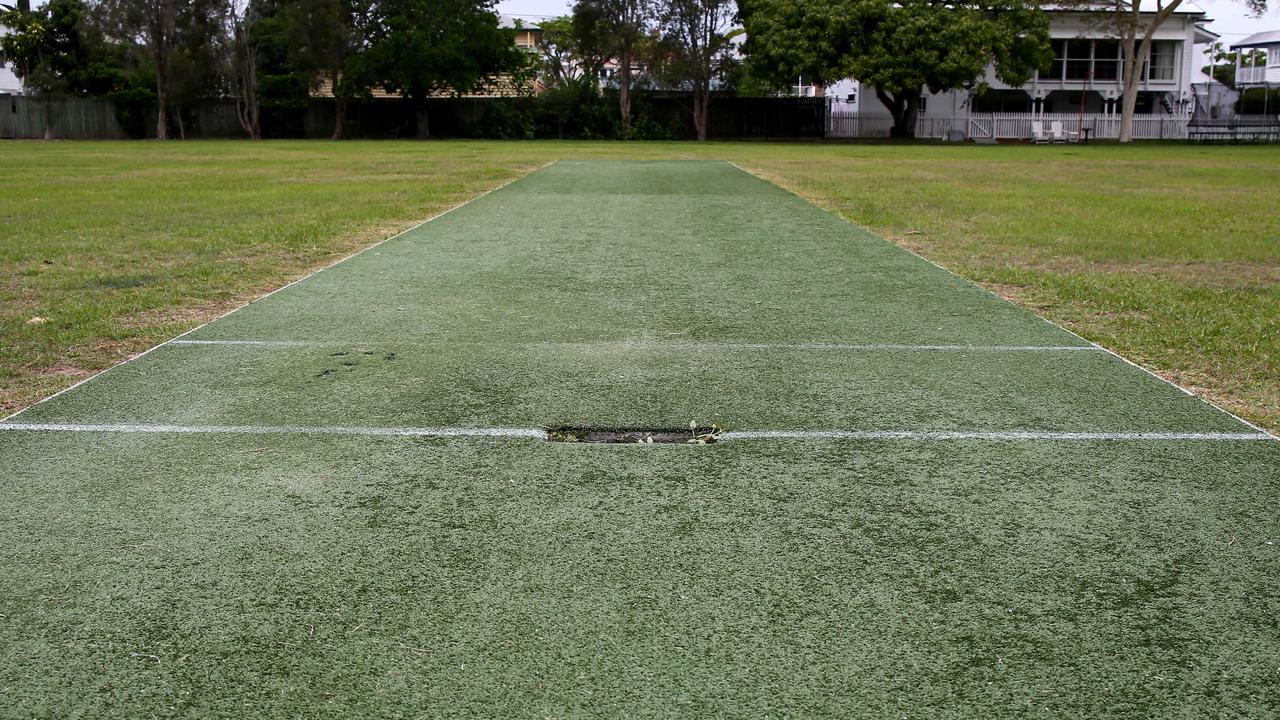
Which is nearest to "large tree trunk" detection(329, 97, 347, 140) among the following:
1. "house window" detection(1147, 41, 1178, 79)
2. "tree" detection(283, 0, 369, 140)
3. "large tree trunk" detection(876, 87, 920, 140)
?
"tree" detection(283, 0, 369, 140)

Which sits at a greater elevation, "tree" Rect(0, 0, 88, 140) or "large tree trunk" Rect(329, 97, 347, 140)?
"tree" Rect(0, 0, 88, 140)

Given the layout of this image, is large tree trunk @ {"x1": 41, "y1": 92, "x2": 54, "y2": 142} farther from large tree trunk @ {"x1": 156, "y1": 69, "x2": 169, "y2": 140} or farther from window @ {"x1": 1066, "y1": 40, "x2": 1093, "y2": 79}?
window @ {"x1": 1066, "y1": 40, "x2": 1093, "y2": 79}

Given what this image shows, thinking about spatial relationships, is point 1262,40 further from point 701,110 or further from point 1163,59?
point 701,110

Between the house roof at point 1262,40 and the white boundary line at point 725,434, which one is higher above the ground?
the house roof at point 1262,40

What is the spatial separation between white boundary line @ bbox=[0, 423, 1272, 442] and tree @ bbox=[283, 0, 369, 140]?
42.7 m

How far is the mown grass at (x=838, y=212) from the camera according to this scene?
6.32 m

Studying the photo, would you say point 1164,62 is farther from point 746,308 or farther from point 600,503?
point 600,503

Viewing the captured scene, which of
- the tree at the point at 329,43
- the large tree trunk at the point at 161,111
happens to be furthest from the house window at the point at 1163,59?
the large tree trunk at the point at 161,111

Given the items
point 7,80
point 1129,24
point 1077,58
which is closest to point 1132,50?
point 1129,24

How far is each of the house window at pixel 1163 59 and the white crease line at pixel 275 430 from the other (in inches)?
2189

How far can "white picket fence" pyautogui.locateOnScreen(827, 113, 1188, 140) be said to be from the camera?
48656 mm

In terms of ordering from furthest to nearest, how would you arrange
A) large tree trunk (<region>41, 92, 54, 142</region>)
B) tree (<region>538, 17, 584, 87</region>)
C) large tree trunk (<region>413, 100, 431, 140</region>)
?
tree (<region>538, 17, 584, 87</region>)
large tree trunk (<region>413, 100, 431, 140</region>)
large tree trunk (<region>41, 92, 54, 142</region>)

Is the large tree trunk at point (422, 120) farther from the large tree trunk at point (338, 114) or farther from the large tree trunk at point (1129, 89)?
the large tree trunk at point (1129, 89)

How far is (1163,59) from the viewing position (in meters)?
52.9
